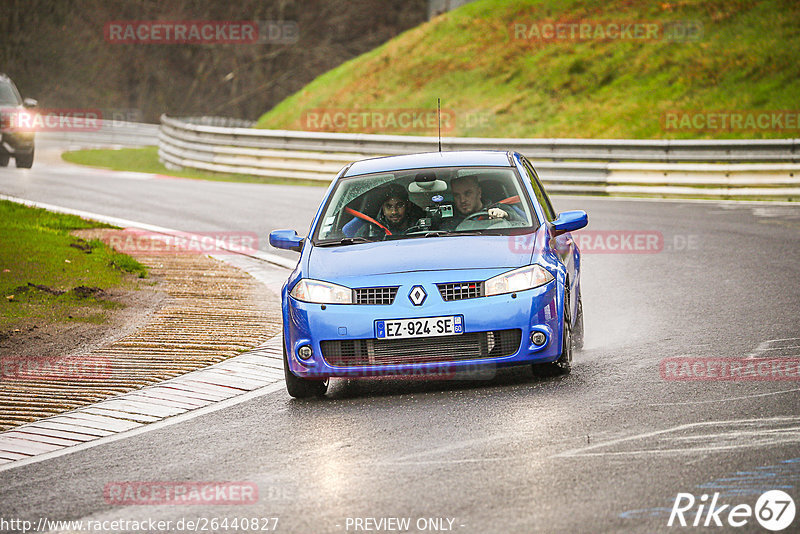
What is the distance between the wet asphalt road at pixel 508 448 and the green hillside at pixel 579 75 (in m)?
19.2

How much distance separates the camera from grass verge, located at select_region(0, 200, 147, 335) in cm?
1107

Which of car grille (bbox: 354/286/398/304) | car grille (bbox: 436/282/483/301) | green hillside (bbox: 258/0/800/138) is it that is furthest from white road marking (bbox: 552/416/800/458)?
green hillside (bbox: 258/0/800/138)

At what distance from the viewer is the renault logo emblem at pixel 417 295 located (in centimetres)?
767

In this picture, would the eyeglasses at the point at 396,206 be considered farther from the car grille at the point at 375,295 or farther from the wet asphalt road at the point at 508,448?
the wet asphalt road at the point at 508,448

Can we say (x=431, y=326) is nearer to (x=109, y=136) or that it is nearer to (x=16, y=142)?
(x=16, y=142)

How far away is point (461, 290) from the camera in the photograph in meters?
7.72

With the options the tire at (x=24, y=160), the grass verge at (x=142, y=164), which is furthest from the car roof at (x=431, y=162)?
the tire at (x=24, y=160)

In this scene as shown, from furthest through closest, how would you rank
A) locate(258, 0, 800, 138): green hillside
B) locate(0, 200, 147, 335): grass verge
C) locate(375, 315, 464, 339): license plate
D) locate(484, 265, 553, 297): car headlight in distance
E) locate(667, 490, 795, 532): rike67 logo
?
locate(258, 0, 800, 138): green hillside < locate(0, 200, 147, 335): grass verge < locate(484, 265, 553, 297): car headlight in distance < locate(375, 315, 464, 339): license plate < locate(667, 490, 795, 532): rike67 logo

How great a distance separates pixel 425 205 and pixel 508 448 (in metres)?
3.01

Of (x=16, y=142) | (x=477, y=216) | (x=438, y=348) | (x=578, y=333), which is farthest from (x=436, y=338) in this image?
(x=16, y=142)

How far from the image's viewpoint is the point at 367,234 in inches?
342

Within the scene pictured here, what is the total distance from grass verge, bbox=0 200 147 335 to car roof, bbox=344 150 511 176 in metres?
3.17

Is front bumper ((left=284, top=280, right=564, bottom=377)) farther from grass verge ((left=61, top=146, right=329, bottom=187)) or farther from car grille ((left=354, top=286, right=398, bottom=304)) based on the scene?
grass verge ((left=61, top=146, right=329, bottom=187))

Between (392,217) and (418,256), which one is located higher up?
(392,217)
